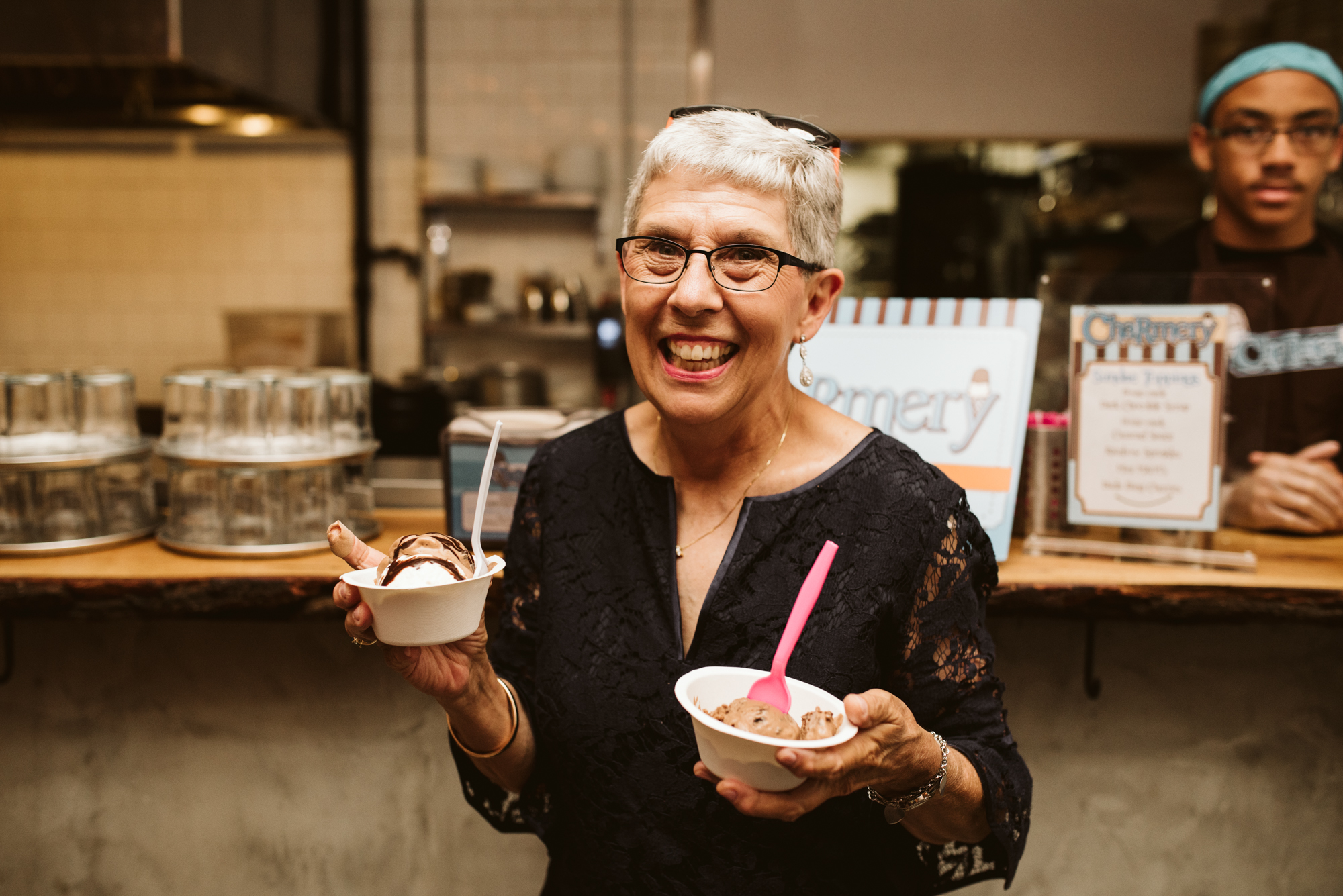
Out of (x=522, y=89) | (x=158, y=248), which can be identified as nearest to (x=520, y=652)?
(x=522, y=89)

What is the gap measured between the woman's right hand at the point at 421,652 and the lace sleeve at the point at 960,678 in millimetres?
540

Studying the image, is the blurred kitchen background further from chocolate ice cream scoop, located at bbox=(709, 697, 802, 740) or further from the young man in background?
chocolate ice cream scoop, located at bbox=(709, 697, 802, 740)

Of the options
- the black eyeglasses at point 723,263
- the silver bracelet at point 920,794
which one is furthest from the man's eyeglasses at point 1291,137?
the silver bracelet at point 920,794

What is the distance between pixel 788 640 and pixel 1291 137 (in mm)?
1979

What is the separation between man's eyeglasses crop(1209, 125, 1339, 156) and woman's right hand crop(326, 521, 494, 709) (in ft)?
6.89

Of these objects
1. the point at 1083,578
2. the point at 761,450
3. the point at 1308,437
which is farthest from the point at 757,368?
the point at 1308,437

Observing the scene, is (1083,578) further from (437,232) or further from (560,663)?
(437,232)

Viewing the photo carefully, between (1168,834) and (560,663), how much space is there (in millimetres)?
1320

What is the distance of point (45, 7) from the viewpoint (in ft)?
9.21

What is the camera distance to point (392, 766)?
1.86 meters

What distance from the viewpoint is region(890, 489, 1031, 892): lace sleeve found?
3.84ft

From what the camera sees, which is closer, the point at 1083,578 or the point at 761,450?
the point at 761,450

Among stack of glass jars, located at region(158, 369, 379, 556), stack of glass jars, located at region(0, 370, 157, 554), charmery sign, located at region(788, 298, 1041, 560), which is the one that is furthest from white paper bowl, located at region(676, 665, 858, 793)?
stack of glass jars, located at region(0, 370, 157, 554)

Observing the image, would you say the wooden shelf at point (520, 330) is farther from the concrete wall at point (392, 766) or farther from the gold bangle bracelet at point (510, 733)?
the gold bangle bracelet at point (510, 733)
